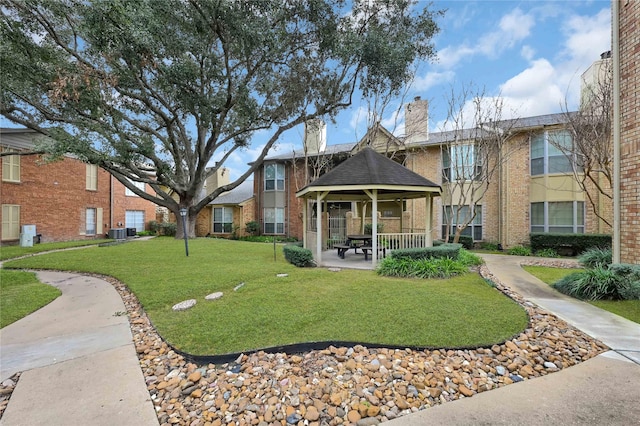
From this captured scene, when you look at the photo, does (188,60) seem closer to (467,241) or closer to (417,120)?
(417,120)

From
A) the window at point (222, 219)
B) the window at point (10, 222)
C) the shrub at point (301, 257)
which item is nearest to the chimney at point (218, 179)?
the window at point (222, 219)

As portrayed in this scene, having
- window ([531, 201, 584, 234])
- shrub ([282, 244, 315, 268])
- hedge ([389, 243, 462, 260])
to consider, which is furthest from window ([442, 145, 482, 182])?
shrub ([282, 244, 315, 268])

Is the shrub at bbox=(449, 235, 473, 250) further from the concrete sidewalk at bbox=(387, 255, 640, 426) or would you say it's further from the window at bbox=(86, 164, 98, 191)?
the window at bbox=(86, 164, 98, 191)

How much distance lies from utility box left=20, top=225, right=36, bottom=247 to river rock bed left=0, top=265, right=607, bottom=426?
1824 centimetres

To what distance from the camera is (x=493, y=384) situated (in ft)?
10.9

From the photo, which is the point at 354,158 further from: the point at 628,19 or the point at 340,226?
the point at 628,19

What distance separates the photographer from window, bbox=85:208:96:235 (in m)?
21.1

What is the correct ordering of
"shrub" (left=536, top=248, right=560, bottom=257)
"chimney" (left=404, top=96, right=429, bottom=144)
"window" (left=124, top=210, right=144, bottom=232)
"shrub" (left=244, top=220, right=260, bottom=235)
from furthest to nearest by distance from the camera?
1. "window" (left=124, top=210, right=144, bottom=232)
2. "shrub" (left=244, top=220, right=260, bottom=235)
3. "chimney" (left=404, top=96, right=429, bottom=144)
4. "shrub" (left=536, top=248, right=560, bottom=257)

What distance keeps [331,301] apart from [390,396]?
289cm

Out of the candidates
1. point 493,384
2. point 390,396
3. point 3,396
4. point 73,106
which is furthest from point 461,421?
point 73,106

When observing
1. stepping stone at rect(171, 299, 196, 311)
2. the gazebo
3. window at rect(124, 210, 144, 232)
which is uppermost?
the gazebo

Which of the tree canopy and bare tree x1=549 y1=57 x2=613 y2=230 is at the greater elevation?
the tree canopy

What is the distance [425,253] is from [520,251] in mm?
8513

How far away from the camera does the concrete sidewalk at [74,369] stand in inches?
112
